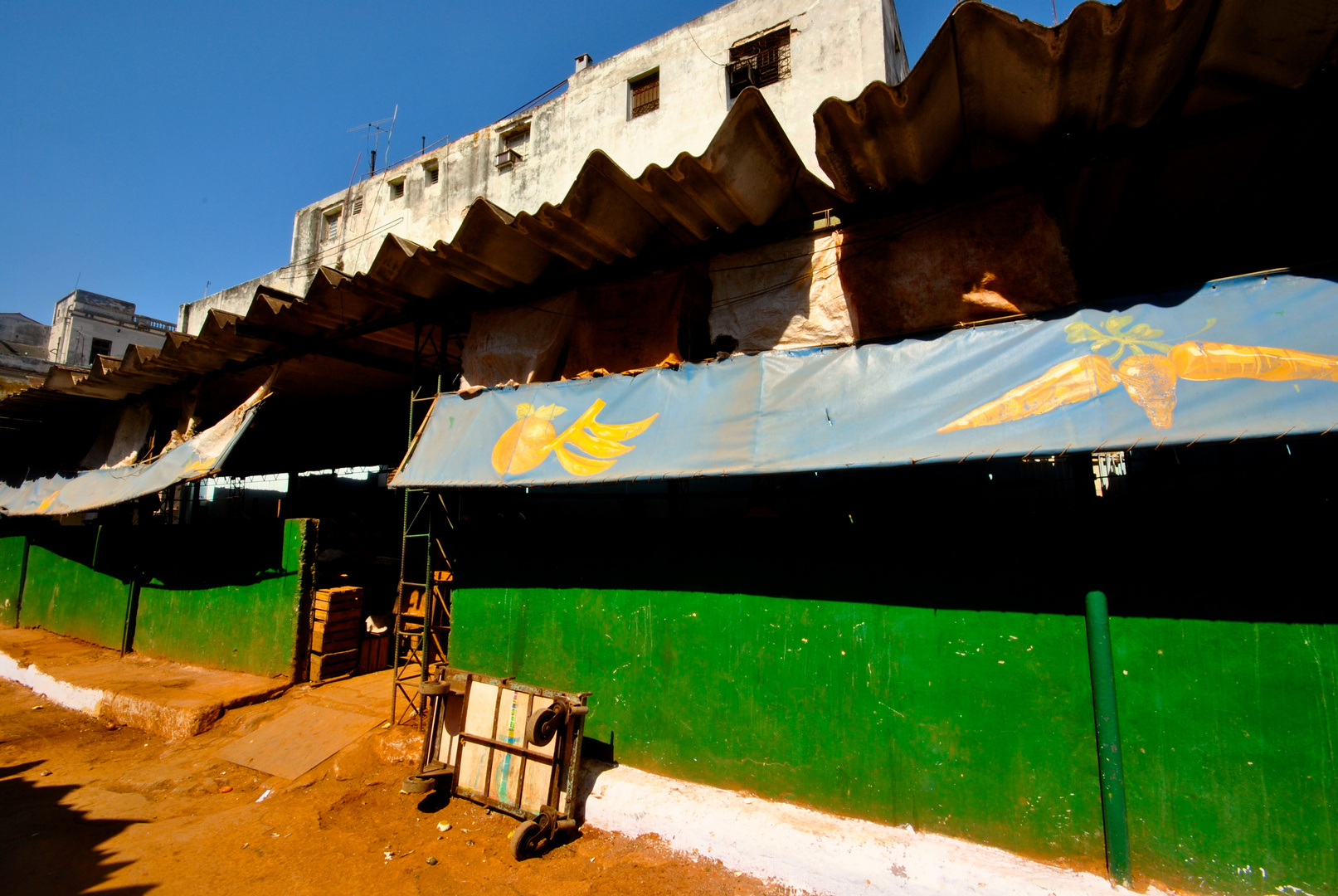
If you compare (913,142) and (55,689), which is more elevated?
(913,142)

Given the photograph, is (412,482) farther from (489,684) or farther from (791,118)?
(791,118)

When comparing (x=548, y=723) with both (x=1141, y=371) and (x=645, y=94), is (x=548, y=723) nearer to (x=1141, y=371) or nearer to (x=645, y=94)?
(x=1141, y=371)

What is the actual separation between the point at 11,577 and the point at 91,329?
102 feet

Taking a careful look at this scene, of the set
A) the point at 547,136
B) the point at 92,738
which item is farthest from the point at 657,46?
the point at 92,738

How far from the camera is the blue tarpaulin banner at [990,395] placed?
3.41m

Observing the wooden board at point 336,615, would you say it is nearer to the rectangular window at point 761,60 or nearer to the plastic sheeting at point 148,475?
the plastic sheeting at point 148,475

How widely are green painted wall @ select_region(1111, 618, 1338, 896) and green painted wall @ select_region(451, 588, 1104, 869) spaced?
28 centimetres

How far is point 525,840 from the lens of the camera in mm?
4336

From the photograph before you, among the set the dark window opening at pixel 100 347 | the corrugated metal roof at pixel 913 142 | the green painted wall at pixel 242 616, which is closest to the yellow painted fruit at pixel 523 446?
the corrugated metal roof at pixel 913 142

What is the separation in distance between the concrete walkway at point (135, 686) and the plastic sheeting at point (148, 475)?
8.69ft

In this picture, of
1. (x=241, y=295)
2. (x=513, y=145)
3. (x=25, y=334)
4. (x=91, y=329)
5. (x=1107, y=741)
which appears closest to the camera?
(x=1107, y=741)

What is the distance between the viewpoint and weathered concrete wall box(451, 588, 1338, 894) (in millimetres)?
3283

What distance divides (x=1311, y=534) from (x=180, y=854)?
8.24m

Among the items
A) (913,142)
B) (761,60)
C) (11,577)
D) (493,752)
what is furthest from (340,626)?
(761,60)
